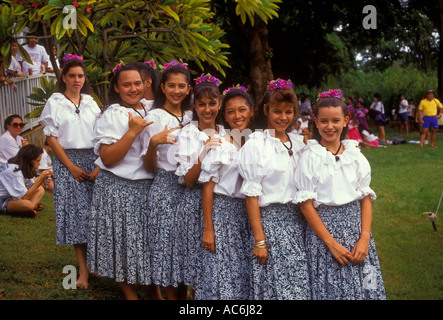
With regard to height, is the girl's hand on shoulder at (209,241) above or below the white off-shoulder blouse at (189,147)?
below

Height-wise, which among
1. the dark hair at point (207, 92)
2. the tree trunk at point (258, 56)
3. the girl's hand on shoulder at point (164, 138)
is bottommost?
the girl's hand on shoulder at point (164, 138)

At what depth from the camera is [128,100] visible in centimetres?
414

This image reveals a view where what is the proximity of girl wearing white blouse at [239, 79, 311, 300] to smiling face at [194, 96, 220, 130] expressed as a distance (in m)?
0.40

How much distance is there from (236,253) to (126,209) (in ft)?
3.15

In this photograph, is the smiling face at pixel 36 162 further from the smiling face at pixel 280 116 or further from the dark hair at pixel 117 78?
the smiling face at pixel 280 116

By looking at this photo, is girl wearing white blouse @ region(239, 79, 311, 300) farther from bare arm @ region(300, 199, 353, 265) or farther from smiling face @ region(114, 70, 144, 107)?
smiling face @ region(114, 70, 144, 107)

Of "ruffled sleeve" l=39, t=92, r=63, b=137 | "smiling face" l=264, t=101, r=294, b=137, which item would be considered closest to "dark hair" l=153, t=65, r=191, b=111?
"smiling face" l=264, t=101, r=294, b=137

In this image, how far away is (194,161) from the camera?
377 centimetres

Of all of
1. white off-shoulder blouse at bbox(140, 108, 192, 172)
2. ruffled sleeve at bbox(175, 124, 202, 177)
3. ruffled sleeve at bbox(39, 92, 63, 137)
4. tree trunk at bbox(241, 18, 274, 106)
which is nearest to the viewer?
ruffled sleeve at bbox(175, 124, 202, 177)

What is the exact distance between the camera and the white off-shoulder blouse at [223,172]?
362cm

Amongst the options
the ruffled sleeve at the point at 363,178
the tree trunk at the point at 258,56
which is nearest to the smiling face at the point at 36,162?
the ruffled sleeve at the point at 363,178

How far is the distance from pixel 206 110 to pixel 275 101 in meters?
0.49

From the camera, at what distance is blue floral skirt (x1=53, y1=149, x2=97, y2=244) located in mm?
4641
